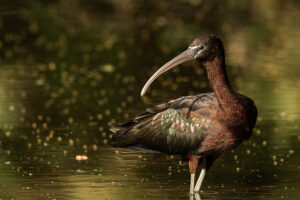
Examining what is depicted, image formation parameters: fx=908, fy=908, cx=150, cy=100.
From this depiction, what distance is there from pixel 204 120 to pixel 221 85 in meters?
0.39

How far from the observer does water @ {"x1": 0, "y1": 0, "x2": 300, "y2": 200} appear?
9.97 metres

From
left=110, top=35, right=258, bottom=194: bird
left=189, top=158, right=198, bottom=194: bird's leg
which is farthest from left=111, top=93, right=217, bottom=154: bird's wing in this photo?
left=189, top=158, right=198, bottom=194: bird's leg

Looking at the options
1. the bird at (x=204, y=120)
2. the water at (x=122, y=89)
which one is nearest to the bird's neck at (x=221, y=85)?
the bird at (x=204, y=120)

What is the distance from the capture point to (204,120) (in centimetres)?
909

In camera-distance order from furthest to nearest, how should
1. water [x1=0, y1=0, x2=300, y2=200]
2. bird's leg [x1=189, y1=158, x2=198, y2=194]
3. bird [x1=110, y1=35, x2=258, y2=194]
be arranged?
water [x1=0, y1=0, x2=300, y2=200], bird's leg [x1=189, y1=158, x2=198, y2=194], bird [x1=110, y1=35, x2=258, y2=194]

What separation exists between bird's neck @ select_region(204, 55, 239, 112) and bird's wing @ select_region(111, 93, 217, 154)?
135 millimetres

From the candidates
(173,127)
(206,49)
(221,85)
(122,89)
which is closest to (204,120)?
(221,85)

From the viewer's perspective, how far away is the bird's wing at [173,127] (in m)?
9.15

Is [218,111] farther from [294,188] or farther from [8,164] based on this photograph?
[8,164]

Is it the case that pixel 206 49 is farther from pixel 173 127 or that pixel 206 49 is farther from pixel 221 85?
pixel 173 127

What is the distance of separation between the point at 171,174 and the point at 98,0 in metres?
18.6

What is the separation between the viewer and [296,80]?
16438 millimetres

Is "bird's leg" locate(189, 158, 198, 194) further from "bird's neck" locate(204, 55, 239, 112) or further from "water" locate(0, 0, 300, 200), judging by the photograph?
"bird's neck" locate(204, 55, 239, 112)

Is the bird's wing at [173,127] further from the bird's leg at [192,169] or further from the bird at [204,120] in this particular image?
the bird's leg at [192,169]
